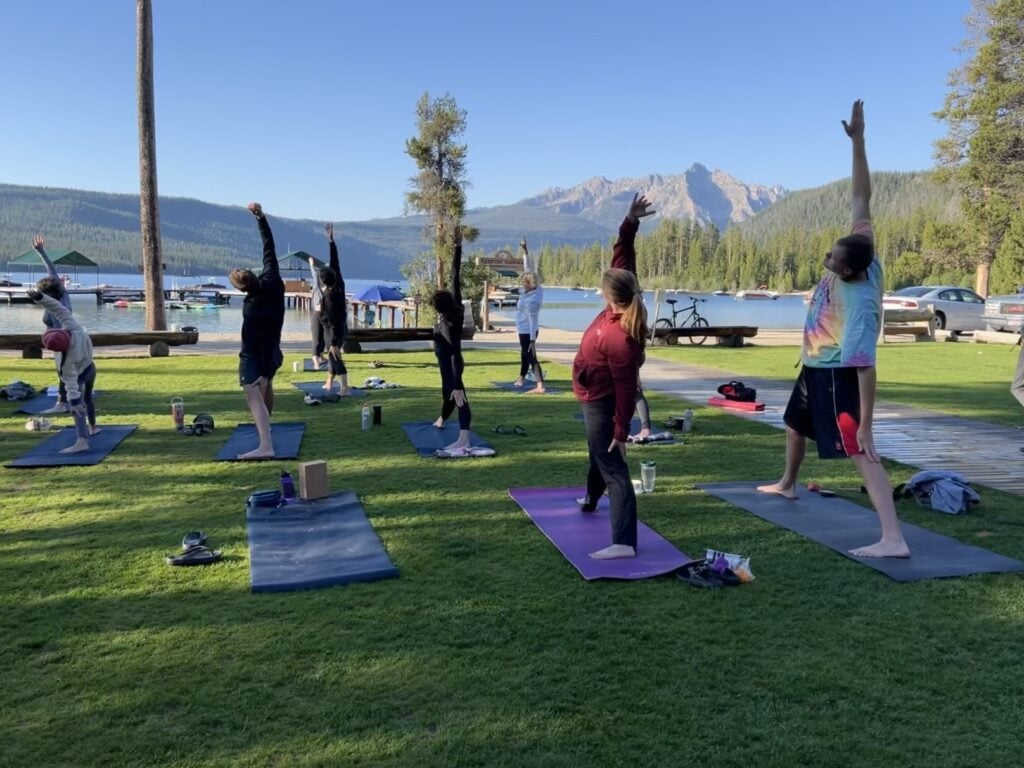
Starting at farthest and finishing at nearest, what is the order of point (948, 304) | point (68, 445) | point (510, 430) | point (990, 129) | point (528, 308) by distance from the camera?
point (990, 129), point (948, 304), point (528, 308), point (510, 430), point (68, 445)

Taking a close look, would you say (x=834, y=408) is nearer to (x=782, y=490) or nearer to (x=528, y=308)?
(x=782, y=490)

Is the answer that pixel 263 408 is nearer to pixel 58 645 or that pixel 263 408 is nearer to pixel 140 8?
pixel 58 645

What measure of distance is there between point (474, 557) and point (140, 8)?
18.3 metres

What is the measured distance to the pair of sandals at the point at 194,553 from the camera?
4414 mm

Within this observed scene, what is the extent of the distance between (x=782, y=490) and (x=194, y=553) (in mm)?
4293

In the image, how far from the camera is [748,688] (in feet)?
10.1

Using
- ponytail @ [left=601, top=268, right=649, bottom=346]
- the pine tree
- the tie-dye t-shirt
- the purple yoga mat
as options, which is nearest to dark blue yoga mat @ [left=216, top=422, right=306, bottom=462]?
the purple yoga mat

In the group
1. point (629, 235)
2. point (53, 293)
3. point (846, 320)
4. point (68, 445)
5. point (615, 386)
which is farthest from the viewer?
point (68, 445)

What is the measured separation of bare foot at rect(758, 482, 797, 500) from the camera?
5.92 metres

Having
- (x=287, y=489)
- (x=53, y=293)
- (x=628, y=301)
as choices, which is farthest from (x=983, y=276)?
(x=53, y=293)

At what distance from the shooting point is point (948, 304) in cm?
2494

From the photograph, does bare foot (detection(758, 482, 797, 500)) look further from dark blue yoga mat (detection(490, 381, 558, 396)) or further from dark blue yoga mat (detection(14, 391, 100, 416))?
dark blue yoga mat (detection(14, 391, 100, 416))

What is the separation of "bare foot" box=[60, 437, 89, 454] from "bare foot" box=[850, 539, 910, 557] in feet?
22.3

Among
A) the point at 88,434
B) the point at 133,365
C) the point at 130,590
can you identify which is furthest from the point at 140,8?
the point at 130,590
